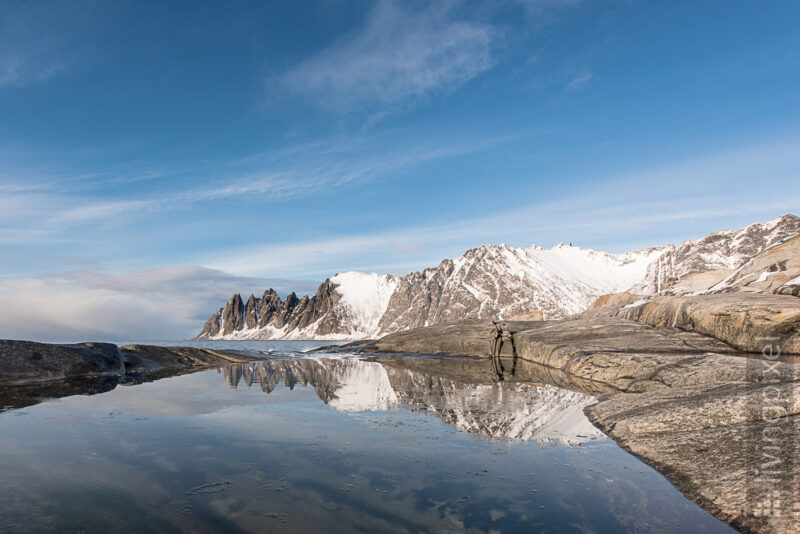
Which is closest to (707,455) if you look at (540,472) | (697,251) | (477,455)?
(540,472)

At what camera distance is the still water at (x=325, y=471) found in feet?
17.6

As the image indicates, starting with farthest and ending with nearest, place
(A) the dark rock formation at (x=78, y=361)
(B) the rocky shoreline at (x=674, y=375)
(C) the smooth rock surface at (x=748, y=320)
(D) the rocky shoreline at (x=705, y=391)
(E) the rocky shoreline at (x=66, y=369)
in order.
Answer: (A) the dark rock formation at (x=78, y=361)
(C) the smooth rock surface at (x=748, y=320)
(E) the rocky shoreline at (x=66, y=369)
(B) the rocky shoreline at (x=674, y=375)
(D) the rocky shoreline at (x=705, y=391)

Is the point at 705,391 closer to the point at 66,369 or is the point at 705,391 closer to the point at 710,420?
the point at 710,420

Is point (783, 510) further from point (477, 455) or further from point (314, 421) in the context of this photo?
point (314, 421)

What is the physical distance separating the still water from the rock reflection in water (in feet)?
0.37

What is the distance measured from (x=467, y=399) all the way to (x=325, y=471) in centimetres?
791

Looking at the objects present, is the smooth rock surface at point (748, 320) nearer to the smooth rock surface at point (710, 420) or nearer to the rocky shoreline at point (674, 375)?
the rocky shoreline at point (674, 375)

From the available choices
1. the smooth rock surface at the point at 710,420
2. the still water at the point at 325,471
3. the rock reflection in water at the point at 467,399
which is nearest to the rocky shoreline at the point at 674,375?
the smooth rock surface at the point at 710,420

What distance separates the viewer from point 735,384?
1028 cm

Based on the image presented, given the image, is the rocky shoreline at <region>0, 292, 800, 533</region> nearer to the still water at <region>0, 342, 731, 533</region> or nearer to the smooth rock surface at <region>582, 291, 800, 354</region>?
the smooth rock surface at <region>582, 291, 800, 354</region>

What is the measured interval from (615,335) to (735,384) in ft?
44.3

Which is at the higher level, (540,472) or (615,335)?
(615,335)

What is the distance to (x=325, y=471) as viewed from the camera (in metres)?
7.21

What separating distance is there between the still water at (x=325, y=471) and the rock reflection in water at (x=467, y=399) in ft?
0.37
